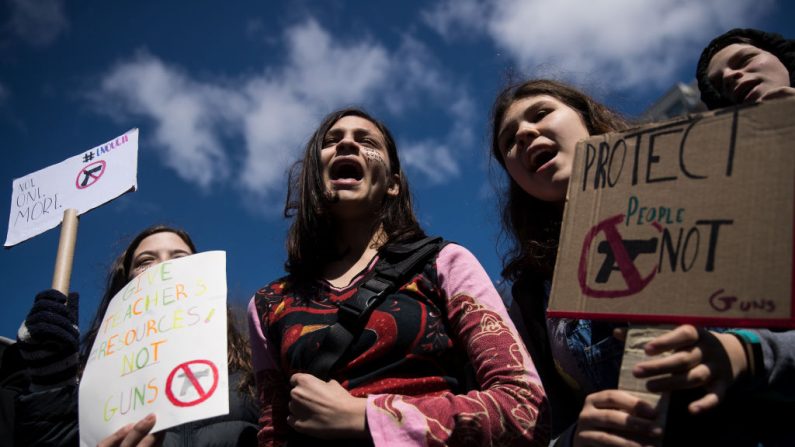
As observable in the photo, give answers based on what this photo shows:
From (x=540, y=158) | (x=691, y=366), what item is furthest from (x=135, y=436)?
(x=540, y=158)

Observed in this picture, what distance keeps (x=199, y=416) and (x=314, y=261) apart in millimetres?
842

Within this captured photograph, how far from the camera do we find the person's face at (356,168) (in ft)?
7.70

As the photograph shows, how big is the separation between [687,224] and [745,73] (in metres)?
1.41

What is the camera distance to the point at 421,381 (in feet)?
5.57

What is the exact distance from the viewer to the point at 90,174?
3211 millimetres

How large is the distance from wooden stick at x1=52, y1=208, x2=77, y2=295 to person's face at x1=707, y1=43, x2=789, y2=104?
2834 millimetres

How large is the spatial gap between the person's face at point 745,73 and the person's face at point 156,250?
266 cm

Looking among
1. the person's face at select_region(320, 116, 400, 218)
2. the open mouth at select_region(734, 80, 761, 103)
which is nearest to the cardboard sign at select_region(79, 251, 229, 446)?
the person's face at select_region(320, 116, 400, 218)

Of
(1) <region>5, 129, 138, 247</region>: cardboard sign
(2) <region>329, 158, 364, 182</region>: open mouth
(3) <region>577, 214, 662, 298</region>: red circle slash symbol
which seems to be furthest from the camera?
(1) <region>5, 129, 138, 247</region>: cardboard sign

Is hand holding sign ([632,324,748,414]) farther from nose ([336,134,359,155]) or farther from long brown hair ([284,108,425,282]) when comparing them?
nose ([336,134,359,155])

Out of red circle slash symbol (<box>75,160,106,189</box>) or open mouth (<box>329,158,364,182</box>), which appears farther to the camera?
red circle slash symbol (<box>75,160,106,189</box>)

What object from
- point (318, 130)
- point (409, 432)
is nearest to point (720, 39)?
point (318, 130)

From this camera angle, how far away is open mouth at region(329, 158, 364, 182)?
2.41 m

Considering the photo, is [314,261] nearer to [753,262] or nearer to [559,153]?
[559,153]
